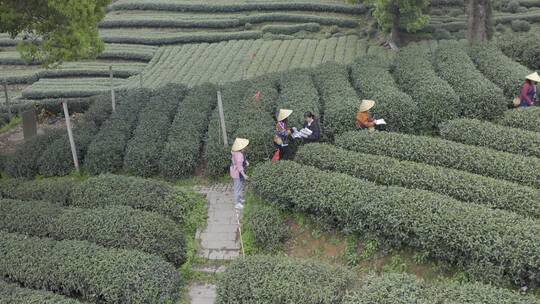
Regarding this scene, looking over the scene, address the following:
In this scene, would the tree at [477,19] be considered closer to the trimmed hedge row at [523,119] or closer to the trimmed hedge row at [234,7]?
the trimmed hedge row at [523,119]

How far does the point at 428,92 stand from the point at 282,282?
729cm

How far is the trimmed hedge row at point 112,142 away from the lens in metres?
13.6

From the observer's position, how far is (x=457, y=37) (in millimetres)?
29234

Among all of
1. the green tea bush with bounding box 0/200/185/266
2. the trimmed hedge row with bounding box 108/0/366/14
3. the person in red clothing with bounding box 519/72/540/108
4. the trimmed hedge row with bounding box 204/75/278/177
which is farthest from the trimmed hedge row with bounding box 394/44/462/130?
the trimmed hedge row with bounding box 108/0/366/14

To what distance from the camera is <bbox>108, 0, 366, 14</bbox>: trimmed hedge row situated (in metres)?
34.4

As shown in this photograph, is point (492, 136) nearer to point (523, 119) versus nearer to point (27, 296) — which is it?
point (523, 119)

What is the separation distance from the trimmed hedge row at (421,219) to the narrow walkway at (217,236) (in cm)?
103

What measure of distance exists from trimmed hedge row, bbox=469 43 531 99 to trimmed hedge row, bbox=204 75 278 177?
6.19 meters

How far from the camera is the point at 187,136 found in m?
13.8

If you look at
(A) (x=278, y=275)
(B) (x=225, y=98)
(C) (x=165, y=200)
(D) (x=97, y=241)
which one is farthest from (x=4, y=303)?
(B) (x=225, y=98)

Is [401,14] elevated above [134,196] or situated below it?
above

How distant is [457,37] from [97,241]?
24672mm

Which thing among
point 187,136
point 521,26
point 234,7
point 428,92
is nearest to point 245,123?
point 187,136

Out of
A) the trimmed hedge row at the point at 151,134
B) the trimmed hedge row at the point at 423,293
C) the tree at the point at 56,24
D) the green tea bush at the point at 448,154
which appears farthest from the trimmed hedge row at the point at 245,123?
the trimmed hedge row at the point at 423,293
